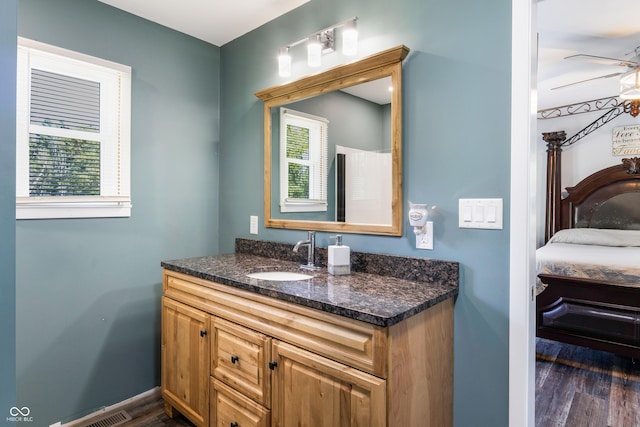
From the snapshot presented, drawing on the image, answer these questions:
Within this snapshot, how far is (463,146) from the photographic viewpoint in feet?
4.82

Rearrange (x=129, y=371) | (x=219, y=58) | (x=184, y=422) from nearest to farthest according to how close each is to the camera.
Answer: (x=184, y=422), (x=129, y=371), (x=219, y=58)

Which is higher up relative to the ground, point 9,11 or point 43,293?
point 9,11

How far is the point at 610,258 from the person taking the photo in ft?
9.68

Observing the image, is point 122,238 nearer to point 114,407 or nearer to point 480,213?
point 114,407

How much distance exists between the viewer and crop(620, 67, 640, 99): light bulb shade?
2.63 m

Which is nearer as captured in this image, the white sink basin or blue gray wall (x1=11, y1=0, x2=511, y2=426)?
blue gray wall (x1=11, y1=0, x2=511, y2=426)

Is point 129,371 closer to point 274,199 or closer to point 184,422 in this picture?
point 184,422

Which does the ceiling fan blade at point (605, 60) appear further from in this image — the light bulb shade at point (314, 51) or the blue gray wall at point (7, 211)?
the blue gray wall at point (7, 211)

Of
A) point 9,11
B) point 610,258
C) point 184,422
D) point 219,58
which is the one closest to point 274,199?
point 219,58


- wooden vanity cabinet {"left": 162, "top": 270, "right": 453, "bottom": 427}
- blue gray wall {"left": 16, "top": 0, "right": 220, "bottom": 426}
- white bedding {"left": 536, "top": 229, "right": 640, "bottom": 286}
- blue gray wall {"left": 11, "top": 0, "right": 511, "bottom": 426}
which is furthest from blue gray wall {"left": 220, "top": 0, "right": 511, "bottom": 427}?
white bedding {"left": 536, "top": 229, "right": 640, "bottom": 286}

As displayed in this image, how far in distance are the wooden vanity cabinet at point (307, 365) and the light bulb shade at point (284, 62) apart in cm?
131

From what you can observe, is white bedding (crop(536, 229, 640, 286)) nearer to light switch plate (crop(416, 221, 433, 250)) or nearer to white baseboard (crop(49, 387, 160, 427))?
light switch plate (crop(416, 221, 433, 250))

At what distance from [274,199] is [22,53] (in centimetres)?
149

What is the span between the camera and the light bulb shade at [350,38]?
1.77 metres
